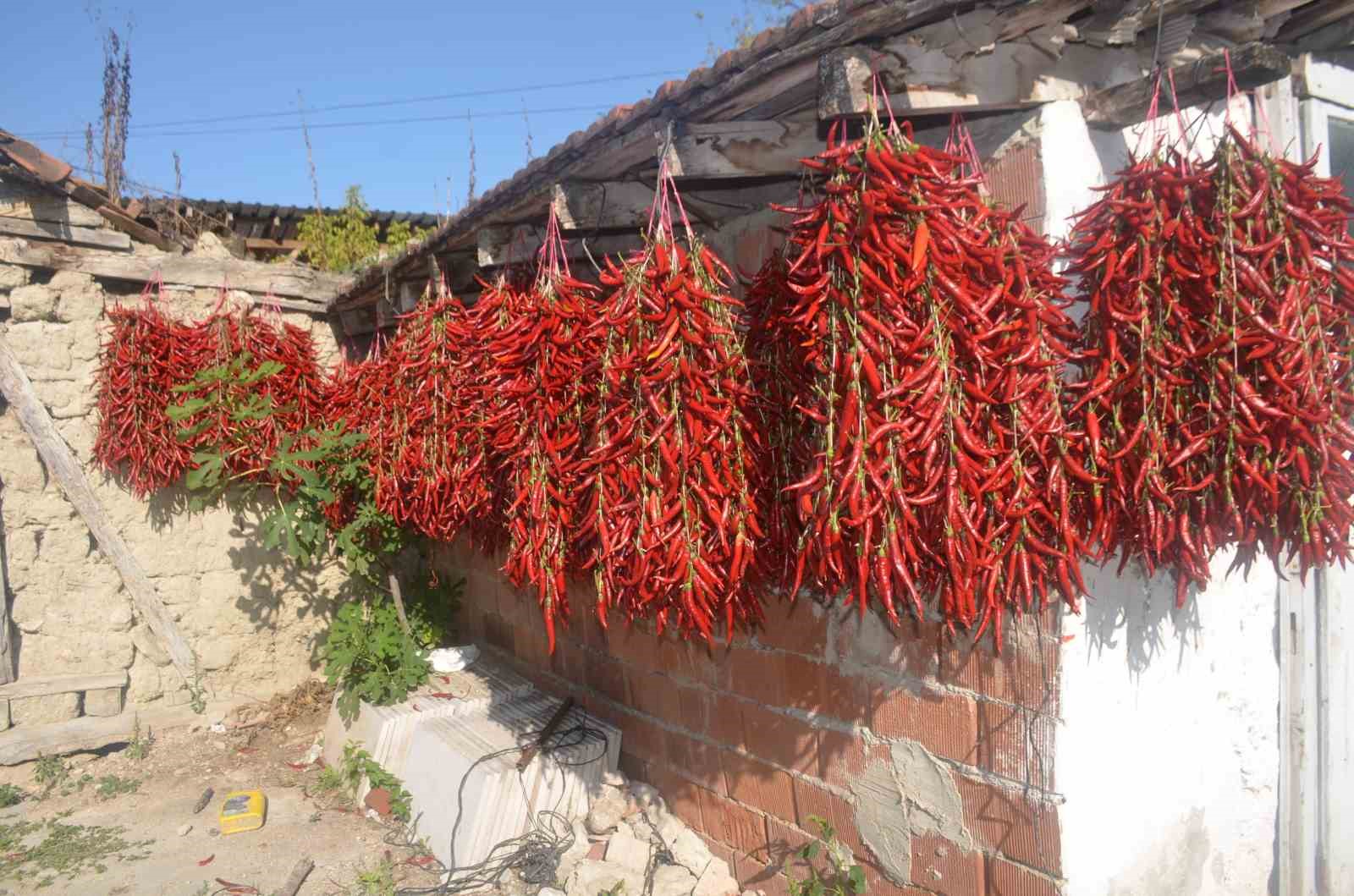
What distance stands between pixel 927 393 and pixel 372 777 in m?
3.67

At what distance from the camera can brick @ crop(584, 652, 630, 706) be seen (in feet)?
12.8

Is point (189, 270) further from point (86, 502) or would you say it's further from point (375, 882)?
point (375, 882)

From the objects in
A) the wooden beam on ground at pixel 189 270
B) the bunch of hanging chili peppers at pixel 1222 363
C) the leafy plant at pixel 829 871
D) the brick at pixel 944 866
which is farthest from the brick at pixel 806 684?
the wooden beam on ground at pixel 189 270

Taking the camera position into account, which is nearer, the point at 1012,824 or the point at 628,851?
the point at 1012,824

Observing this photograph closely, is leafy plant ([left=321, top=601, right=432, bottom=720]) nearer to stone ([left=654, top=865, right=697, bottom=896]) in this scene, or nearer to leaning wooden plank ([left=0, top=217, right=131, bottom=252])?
stone ([left=654, top=865, right=697, bottom=896])

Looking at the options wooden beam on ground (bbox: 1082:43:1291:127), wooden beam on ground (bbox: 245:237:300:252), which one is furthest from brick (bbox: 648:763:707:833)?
wooden beam on ground (bbox: 245:237:300:252)

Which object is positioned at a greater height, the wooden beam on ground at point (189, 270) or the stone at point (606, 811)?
the wooden beam on ground at point (189, 270)

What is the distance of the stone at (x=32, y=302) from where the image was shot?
4824 millimetres

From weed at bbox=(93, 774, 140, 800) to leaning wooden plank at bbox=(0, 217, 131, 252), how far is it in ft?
10.1

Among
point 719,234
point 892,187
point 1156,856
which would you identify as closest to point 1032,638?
point 1156,856

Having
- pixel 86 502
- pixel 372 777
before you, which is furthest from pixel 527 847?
pixel 86 502

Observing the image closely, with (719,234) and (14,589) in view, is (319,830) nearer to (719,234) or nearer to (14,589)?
(14,589)

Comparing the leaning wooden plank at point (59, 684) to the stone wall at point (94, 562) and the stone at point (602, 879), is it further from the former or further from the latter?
the stone at point (602, 879)

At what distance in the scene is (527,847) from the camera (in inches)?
135
